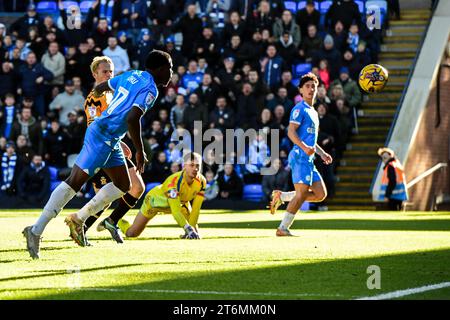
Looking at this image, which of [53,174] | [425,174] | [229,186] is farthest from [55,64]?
[425,174]

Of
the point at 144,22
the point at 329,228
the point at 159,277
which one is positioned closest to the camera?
the point at 159,277

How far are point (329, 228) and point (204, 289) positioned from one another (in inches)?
389

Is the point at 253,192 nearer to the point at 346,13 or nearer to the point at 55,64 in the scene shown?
the point at 346,13

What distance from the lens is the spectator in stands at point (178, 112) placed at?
1095 inches

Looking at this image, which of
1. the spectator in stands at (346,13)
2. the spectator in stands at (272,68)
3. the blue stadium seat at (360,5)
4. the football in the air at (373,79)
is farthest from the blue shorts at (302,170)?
the blue stadium seat at (360,5)

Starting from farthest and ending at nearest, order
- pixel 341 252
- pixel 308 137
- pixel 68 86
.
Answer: pixel 68 86 → pixel 308 137 → pixel 341 252

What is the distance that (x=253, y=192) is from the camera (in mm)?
27500

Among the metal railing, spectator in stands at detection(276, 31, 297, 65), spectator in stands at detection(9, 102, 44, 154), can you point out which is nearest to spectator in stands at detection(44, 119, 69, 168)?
spectator in stands at detection(9, 102, 44, 154)

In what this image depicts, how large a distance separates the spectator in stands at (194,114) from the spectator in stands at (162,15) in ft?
10.9

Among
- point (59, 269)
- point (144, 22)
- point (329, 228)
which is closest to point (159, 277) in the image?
point (59, 269)

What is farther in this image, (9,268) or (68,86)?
(68,86)

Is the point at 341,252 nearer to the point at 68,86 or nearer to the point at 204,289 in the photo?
the point at 204,289

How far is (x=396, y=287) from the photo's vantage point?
908 centimetres

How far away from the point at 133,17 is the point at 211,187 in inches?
244
